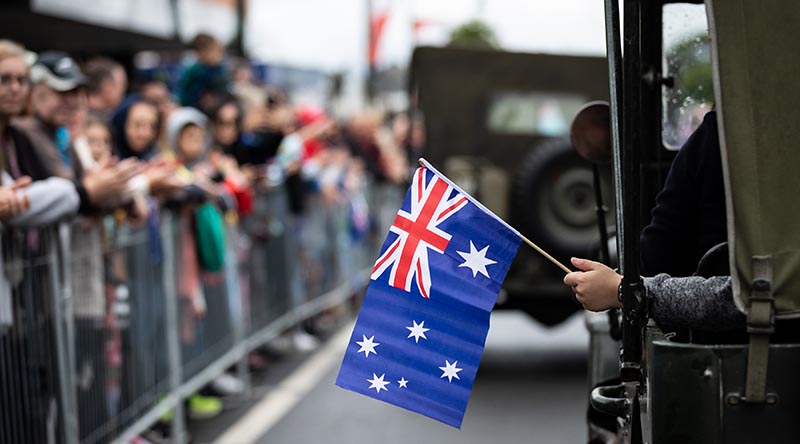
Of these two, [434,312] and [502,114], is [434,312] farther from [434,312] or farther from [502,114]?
[502,114]

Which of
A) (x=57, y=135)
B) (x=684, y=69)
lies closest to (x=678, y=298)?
(x=684, y=69)

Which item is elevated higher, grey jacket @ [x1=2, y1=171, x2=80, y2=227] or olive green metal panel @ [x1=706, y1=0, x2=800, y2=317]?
olive green metal panel @ [x1=706, y1=0, x2=800, y2=317]

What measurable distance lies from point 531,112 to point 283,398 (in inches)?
149

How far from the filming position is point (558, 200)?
10.6 m

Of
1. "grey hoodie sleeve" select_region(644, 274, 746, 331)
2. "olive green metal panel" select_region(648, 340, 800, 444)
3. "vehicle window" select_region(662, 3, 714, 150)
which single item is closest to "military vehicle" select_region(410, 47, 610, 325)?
"vehicle window" select_region(662, 3, 714, 150)

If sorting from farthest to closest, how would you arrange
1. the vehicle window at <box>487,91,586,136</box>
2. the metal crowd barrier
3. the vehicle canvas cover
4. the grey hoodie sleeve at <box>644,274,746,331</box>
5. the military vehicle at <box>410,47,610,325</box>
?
the vehicle canvas cover
the vehicle window at <box>487,91,586,136</box>
the military vehicle at <box>410,47,610,325</box>
the metal crowd barrier
the grey hoodie sleeve at <box>644,274,746,331</box>

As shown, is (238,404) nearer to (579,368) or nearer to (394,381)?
(579,368)

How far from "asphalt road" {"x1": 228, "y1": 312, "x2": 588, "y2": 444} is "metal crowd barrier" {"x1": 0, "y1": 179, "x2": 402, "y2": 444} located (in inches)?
22.0

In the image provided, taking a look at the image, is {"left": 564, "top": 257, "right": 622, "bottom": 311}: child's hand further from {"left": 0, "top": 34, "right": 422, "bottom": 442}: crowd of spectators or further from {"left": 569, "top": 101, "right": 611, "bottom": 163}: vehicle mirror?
{"left": 0, "top": 34, "right": 422, "bottom": 442}: crowd of spectators

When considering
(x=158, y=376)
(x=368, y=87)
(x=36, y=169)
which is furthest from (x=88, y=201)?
(x=368, y=87)

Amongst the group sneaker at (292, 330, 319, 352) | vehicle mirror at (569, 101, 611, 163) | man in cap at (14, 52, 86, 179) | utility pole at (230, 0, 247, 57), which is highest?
utility pole at (230, 0, 247, 57)

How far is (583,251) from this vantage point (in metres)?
10.4

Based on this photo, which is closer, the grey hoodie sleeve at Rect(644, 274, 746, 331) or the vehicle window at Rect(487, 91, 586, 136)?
the grey hoodie sleeve at Rect(644, 274, 746, 331)

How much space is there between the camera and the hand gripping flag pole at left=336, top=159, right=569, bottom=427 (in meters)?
3.80
